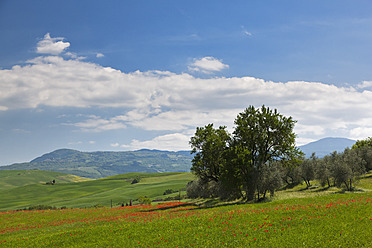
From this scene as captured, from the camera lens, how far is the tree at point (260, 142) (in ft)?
152

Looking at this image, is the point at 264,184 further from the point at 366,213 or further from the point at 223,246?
the point at 223,246

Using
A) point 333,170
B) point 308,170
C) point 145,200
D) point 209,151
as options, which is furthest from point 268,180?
point 145,200

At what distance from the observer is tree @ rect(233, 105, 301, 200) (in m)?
46.3

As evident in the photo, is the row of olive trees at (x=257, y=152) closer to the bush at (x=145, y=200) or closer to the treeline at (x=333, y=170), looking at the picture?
the treeline at (x=333, y=170)

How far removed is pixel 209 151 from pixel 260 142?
1102cm

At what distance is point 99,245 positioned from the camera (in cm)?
2123

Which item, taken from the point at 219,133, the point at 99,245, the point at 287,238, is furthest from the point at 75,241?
the point at 219,133

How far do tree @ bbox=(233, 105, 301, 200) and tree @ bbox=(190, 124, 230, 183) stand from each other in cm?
530

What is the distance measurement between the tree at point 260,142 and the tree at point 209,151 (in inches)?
209

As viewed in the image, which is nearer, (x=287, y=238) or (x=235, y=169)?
(x=287, y=238)

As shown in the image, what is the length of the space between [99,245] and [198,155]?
3514 centimetres

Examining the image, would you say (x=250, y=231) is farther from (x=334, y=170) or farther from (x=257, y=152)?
(x=334, y=170)

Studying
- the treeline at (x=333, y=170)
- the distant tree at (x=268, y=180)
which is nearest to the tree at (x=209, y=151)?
the distant tree at (x=268, y=180)

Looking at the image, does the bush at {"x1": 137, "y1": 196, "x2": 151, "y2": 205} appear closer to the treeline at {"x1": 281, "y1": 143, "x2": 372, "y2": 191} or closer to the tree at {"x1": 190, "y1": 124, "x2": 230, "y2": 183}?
the tree at {"x1": 190, "y1": 124, "x2": 230, "y2": 183}
